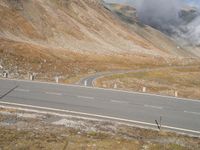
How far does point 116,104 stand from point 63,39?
97.3 meters

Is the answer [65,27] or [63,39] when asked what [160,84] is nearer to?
[63,39]

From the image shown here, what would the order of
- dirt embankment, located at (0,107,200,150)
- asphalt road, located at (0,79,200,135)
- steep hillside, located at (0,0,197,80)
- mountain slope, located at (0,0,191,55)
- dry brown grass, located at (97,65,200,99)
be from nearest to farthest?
dirt embankment, located at (0,107,200,150) < asphalt road, located at (0,79,200,135) < dry brown grass, located at (97,65,200,99) < steep hillside, located at (0,0,197,80) < mountain slope, located at (0,0,191,55)

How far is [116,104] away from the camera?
2358 centimetres

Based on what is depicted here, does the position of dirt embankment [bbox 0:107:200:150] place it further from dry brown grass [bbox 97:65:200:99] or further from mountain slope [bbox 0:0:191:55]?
mountain slope [bbox 0:0:191:55]

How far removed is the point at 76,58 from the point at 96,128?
81.0 meters

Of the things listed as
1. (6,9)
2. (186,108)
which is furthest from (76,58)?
(186,108)

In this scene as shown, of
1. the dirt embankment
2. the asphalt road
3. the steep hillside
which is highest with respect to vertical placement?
the steep hillside

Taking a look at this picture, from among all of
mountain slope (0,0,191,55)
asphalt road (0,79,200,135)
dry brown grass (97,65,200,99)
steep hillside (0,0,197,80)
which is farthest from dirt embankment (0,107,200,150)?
mountain slope (0,0,191,55)

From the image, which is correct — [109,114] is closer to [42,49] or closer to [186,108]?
[186,108]

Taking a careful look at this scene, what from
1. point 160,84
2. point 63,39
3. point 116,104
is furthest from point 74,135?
point 63,39

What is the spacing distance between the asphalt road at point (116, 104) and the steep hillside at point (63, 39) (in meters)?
35.1

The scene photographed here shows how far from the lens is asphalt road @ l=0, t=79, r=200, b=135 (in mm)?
19781

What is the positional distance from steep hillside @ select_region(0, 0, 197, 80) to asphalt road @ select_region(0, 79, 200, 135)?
35.1 metres

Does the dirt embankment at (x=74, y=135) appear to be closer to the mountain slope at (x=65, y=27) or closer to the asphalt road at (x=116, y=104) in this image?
the asphalt road at (x=116, y=104)
